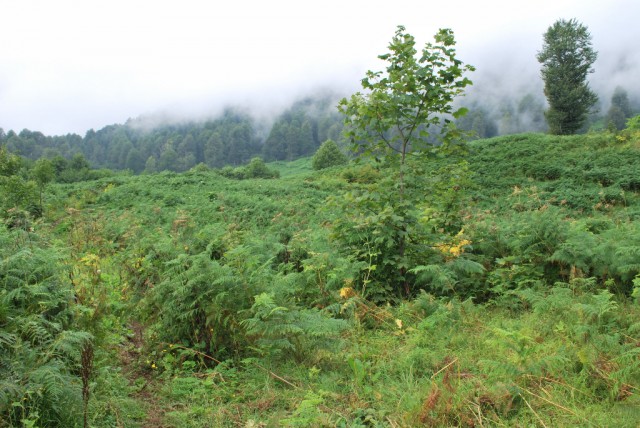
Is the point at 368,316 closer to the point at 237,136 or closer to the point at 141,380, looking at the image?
the point at 141,380

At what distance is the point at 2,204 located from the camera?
13.9 metres

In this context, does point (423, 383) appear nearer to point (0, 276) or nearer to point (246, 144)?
point (0, 276)

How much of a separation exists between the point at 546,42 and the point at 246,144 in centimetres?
8788

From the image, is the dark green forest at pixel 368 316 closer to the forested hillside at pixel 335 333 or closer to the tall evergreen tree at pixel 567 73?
the forested hillside at pixel 335 333

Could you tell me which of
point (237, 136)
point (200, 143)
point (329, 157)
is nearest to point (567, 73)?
point (329, 157)

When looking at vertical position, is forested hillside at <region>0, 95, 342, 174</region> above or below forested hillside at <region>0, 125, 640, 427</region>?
above

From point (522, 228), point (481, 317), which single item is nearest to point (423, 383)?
point (481, 317)

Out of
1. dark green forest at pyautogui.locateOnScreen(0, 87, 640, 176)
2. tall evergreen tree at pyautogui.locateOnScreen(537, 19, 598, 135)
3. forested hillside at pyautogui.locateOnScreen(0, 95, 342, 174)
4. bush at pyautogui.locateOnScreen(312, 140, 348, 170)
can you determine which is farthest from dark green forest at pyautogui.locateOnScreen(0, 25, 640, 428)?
forested hillside at pyautogui.locateOnScreen(0, 95, 342, 174)

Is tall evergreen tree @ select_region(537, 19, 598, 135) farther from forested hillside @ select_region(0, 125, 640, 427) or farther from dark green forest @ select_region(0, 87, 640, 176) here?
dark green forest @ select_region(0, 87, 640, 176)

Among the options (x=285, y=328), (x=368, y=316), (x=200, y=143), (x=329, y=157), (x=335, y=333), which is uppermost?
(x=200, y=143)

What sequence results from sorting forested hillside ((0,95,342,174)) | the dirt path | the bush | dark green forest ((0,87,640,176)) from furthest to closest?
1. forested hillside ((0,95,342,174))
2. dark green forest ((0,87,640,176))
3. the bush
4. the dirt path

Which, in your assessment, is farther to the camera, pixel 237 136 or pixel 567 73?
pixel 237 136

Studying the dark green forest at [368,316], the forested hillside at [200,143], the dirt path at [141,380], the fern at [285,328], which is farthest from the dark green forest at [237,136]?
the fern at [285,328]

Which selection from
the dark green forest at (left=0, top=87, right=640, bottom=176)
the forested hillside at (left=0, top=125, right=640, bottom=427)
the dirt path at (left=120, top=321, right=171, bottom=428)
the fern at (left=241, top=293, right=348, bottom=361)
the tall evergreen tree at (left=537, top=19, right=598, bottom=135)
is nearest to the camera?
the forested hillside at (left=0, top=125, right=640, bottom=427)
